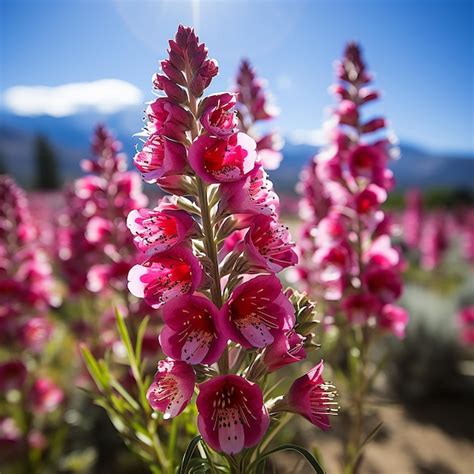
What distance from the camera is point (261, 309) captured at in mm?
1050

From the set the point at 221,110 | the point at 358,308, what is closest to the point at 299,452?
the point at 221,110

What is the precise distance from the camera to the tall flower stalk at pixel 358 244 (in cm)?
218

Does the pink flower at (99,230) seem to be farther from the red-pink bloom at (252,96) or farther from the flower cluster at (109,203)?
the red-pink bloom at (252,96)

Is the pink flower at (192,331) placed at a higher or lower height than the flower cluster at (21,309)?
higher

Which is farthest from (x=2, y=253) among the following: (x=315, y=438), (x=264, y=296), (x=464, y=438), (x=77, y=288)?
(x=464, y=438)

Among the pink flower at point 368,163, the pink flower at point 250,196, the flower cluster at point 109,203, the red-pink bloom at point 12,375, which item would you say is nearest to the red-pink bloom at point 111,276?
the flower cluster at point 109,203

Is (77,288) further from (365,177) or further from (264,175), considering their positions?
(264,175)

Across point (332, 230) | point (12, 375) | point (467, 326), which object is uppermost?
point (332, 230)

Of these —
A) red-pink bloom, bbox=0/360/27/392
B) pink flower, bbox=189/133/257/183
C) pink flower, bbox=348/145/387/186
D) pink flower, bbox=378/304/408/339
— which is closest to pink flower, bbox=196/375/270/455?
pink flower, bbox=189/133/257/183

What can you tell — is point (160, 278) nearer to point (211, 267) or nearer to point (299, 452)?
point (211, 267)

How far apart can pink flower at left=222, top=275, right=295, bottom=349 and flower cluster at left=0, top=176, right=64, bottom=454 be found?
2514 mm

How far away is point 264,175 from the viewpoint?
114 cm

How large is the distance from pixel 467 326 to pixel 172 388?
511 cm

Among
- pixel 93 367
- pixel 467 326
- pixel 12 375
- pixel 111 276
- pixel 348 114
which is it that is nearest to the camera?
pixel 93 367
